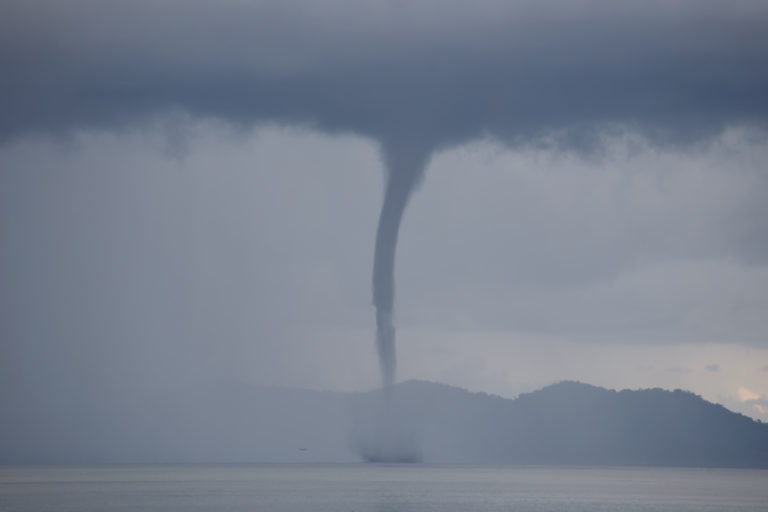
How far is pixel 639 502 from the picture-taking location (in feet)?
438

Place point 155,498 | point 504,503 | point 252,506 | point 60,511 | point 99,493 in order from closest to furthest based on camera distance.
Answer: point 60,511 < point 252,506 < point 504,503 < point 155,498 < point 99,493

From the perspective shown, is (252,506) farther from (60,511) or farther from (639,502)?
(639,502)

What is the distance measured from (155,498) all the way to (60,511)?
2910cm

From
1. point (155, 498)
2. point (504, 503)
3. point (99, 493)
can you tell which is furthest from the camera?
point (99, 493)

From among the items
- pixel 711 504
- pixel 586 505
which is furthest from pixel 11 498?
pixel 711 504

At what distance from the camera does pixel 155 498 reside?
13138cm

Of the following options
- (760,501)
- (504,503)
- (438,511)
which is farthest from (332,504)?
(760,501)

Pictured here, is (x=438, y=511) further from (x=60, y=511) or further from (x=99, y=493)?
(x=99, y=493)

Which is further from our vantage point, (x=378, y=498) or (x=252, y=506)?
(x=378, y=498)

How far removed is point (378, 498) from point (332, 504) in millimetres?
17196

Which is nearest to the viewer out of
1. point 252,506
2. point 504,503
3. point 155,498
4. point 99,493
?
point 252,506

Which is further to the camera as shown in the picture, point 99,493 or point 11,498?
point 99,493

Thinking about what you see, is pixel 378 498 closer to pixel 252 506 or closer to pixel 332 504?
pixel 332 504

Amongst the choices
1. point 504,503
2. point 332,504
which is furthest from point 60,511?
point 504,503
